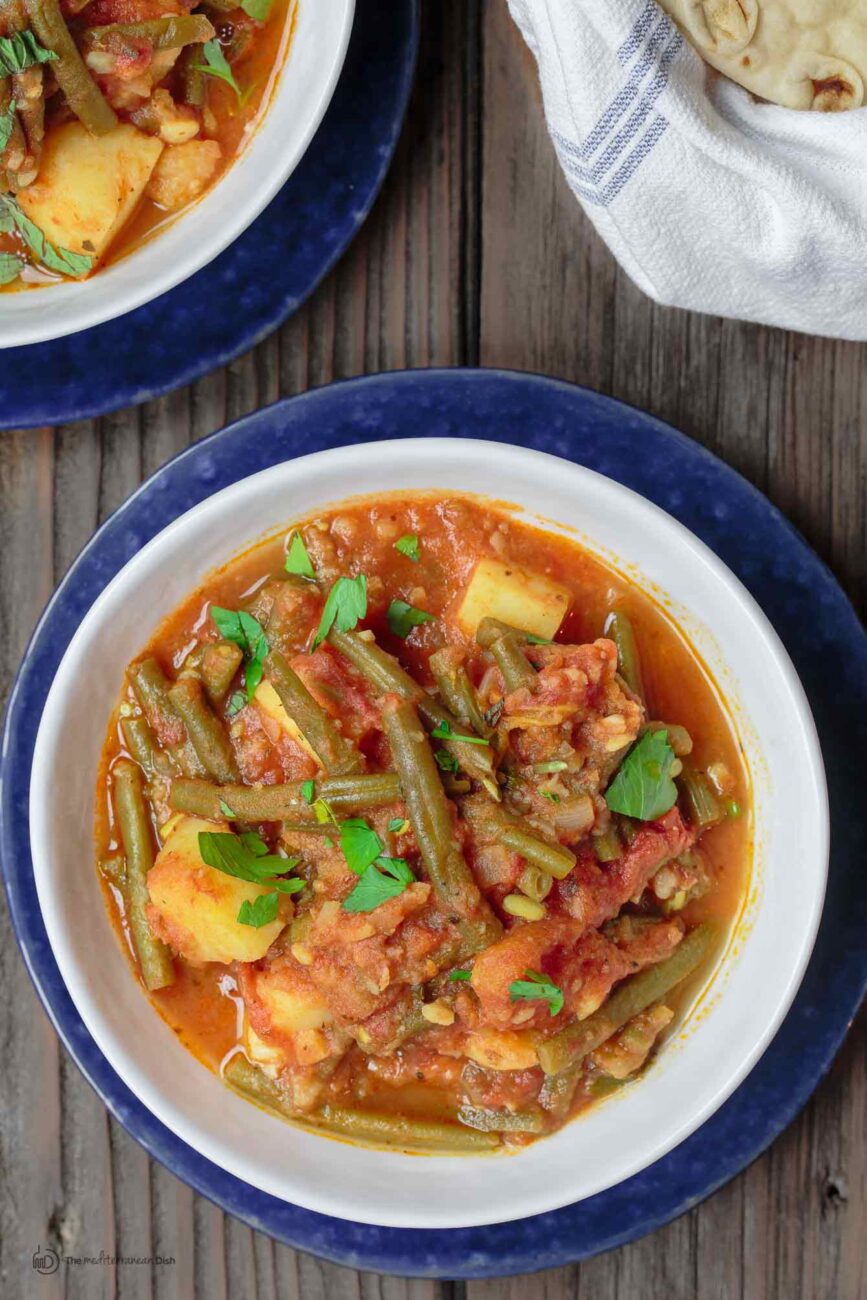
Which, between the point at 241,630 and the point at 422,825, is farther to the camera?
the point at 241,630

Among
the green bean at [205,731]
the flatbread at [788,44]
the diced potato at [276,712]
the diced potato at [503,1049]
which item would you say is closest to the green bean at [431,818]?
the diced potato at [276,712]

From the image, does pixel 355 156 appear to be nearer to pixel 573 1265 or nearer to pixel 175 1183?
pixel 175 1183

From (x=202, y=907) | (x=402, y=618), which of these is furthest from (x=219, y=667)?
(x=202, y=907)

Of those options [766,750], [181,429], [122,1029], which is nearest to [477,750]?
[766,750]

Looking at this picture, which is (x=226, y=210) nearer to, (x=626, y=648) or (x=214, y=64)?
(x=214, y=64)

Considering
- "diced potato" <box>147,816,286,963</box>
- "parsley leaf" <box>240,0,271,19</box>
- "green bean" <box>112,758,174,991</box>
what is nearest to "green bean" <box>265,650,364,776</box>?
"diced potato" <box>147,816,286,963</box>

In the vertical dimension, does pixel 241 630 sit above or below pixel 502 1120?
above
